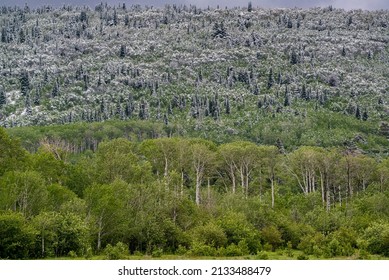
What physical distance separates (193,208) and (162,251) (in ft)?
48.4

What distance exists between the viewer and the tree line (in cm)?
6625

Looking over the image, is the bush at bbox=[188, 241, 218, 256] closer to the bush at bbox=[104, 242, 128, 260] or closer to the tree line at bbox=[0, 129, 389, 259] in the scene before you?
the tree line at bbox=[0, 129, 389, 259]

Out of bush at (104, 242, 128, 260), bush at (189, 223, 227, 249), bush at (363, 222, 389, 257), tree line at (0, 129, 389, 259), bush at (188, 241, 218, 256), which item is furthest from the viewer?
bush at (189, 223, 227, 249)

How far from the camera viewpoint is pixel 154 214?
79.6 m

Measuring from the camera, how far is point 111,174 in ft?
320

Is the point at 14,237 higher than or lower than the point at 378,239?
higher

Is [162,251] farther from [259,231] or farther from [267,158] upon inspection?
[267,158]

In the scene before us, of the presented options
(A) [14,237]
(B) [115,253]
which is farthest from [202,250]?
(A) [14,237]

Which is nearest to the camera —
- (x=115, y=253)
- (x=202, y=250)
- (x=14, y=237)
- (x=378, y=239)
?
(x=14, y=237)

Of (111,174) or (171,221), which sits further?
(111,174)

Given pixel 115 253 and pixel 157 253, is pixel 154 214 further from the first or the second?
pixel 115 253

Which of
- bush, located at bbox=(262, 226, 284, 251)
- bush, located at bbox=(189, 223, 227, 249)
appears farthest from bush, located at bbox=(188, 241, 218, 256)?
bush, located at bbox=(262, 226, 284, 251)

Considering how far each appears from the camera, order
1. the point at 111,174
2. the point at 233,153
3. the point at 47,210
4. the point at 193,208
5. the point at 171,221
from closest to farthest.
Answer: the point at 47,210 → the point at 171,221 → the point at 193,208 → the point at 111,174 → the point at 233,153
